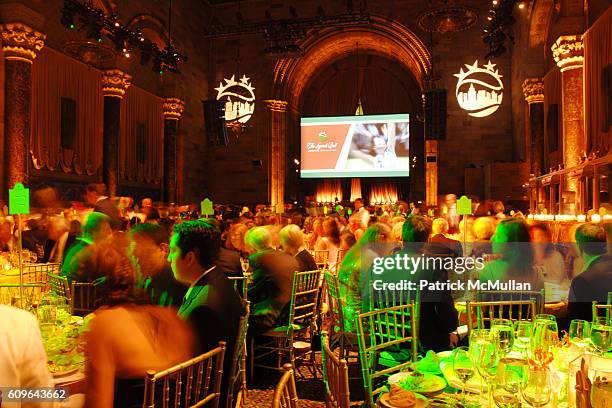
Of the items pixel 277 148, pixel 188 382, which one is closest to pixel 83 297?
pixel 188 382

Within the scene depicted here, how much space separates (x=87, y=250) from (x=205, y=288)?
2.39 metres

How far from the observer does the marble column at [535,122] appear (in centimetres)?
1151

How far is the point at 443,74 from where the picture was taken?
577 inches

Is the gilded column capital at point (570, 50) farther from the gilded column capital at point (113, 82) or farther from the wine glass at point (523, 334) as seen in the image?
the gilded column capital at point (113, 82)

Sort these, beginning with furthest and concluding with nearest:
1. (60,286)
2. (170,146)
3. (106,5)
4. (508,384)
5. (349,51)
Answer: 1. (349,51)
2. (170,146)
3. (106,5)
4. (60,286)
5. (508,384)

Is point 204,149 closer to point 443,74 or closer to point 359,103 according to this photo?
point 359,103

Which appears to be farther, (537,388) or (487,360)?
(487,360)

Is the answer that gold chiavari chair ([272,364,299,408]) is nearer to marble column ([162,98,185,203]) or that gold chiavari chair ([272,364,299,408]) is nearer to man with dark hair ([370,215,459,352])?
man with dark hair ([370,215,459,352])

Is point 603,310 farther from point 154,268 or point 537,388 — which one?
point 154,268

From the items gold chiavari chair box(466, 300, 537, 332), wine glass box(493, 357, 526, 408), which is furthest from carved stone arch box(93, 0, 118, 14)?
wine glass box(493, 357, 526, 408)

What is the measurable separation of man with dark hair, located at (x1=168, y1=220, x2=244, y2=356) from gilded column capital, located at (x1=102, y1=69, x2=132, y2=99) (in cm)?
1024

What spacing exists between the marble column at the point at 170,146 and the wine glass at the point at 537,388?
1334 cm

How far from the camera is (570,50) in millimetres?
8789

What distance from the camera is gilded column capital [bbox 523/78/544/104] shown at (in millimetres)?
11648
